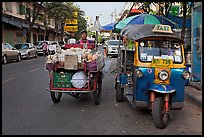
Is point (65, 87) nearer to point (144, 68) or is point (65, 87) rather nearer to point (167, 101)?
point (144, 68)

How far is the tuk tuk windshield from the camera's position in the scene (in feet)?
21.1

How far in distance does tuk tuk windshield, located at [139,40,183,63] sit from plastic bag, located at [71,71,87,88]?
165 cm

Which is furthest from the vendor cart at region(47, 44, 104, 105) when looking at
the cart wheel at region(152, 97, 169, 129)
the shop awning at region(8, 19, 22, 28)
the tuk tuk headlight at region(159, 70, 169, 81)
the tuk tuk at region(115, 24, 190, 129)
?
the shop awning at region(8, 19, 22, 28)

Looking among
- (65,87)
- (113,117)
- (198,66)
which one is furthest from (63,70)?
(198,66)

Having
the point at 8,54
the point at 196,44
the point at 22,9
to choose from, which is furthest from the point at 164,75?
the point at 22,9

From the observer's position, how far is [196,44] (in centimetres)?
1034

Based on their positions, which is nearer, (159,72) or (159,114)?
(159,114)

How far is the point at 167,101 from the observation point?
5922 millimetres

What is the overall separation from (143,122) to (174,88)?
921mm

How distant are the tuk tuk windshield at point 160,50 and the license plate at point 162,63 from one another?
0.16 m

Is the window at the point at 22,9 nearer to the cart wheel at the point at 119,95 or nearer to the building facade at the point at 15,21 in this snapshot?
the building facade at the point at 15,21

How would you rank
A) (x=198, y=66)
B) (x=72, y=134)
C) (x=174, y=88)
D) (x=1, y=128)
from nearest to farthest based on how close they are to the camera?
1. (x=72, y=134)
2. (x=1, y=128)
3. (x=174, y=88)
4. (x=198, y=66)

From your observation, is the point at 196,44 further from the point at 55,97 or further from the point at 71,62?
the point at 55,97

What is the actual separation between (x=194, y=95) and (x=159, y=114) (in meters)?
3.10
